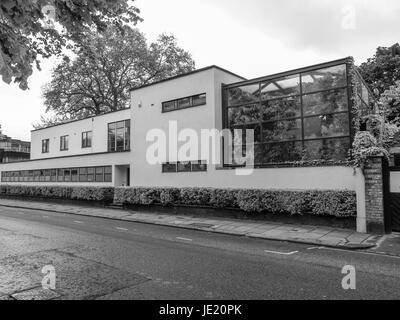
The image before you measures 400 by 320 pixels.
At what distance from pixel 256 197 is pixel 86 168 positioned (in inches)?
615

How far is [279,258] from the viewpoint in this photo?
7520 millimetres

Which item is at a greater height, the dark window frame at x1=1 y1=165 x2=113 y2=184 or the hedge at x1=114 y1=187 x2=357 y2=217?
the dark window frame at x1=1 y1=165 x2=113 y2=184

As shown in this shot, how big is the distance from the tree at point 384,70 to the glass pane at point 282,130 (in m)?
17.0

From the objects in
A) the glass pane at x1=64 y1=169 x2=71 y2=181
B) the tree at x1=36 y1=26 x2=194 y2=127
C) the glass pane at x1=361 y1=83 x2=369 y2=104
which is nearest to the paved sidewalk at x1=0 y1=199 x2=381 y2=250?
the glass pane at x1=361 y1=83 x2=369 y2=104

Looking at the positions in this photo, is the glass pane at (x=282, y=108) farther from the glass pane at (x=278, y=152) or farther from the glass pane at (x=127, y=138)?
the glass pane at (x=127, y=138)

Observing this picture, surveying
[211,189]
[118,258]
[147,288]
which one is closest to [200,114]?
[211,189]

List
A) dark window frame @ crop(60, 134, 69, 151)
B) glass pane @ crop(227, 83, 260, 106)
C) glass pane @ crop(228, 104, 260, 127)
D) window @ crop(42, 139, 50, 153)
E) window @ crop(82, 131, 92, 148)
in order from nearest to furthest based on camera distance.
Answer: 1. glass pane @ crop(228, 104, 260, 127)
2. glass pane @ crop(227, 83, 260, 106)
3. window @ crop(82, 131, 92, 148)
4. dark window frame @ crop(60, 134, 69, 151)
5. window @ crop(42, 139, 50, 153)

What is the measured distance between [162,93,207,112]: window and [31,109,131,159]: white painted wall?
5.21 meters

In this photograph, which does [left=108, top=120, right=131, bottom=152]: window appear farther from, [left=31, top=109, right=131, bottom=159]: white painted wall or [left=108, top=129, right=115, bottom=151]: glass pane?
[left=31, top=109, right=131, bottom=159]: white painted wall

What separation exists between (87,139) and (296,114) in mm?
18277

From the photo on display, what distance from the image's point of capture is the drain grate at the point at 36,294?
481 cm

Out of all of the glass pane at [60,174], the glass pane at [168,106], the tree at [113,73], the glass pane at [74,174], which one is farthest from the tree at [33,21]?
the tree at [113,73]

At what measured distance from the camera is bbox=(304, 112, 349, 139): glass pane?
531 inches

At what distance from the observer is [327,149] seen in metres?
13.8
